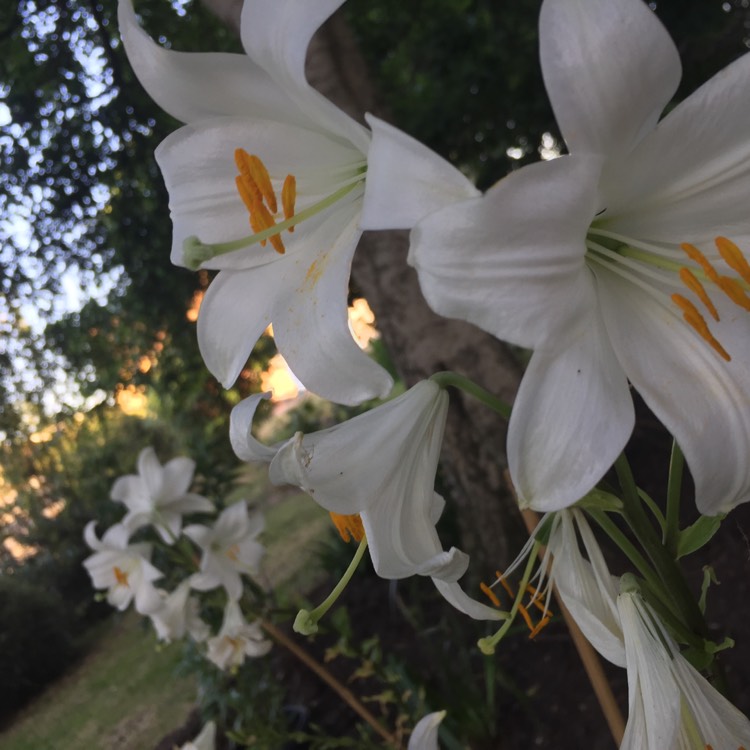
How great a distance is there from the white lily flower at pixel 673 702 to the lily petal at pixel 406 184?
0.30 meters

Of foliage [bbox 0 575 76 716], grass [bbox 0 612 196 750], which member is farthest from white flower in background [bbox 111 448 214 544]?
foliage [bbox 0 575 76 716]

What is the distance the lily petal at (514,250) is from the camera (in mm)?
329

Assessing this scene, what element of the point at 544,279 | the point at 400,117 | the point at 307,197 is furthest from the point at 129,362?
the point at 544,279

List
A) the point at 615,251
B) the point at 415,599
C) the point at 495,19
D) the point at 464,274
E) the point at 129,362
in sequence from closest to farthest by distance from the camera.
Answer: the point at 464,274, the point at 615,251, the point at 415,599, the point at 495,19, the point at 129,362

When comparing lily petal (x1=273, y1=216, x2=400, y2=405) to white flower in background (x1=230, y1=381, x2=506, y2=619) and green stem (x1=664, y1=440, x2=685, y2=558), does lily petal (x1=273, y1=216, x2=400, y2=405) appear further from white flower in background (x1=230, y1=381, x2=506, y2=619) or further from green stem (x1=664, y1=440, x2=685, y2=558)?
green stem (x1=664, y1=440, x2=685, y2=558)

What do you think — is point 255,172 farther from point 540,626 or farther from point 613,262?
point 540,626

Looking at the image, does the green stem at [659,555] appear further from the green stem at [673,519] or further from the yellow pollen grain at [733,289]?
the yellow pollen grain at [733,289]

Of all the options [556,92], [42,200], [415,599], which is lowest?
[415,599]

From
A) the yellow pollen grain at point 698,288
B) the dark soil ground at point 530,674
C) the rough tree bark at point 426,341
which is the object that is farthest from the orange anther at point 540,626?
the rough tree bark at point 426,341

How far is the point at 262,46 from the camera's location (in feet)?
1.42

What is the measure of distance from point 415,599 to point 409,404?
1.85 m

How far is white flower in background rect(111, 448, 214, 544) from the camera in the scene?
163cm

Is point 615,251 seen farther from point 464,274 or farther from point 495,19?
point 495,19

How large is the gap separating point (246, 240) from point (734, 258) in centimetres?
26
